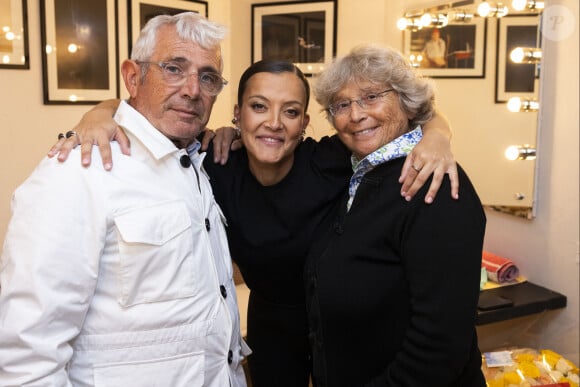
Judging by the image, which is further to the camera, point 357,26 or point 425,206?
point 357,26

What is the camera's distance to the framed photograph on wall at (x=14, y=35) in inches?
109


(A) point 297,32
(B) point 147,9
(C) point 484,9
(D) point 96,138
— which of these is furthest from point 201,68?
(A) point 297,32

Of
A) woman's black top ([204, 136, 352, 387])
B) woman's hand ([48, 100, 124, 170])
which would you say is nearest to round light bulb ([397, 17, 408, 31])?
woman's black top ([204, 136, 352, 387])

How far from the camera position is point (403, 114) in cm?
148

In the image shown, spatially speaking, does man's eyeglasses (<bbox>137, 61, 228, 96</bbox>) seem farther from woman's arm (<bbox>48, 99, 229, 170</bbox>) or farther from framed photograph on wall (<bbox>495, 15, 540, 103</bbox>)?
framed photograph on wall (<bbox>495, 15, 540, 103</bbox>)

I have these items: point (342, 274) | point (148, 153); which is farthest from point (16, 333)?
point (342, 274)

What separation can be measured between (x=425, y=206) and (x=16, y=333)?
0.89 meters

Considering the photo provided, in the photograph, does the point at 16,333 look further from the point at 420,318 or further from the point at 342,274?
the point at 420,318

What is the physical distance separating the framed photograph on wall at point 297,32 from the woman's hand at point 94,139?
2392 mm

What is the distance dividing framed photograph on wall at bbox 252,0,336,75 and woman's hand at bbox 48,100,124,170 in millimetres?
2392

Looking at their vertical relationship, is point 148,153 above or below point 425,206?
above

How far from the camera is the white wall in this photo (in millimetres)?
2301

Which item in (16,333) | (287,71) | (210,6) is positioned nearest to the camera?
(16,333)

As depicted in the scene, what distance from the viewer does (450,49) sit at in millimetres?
2910
